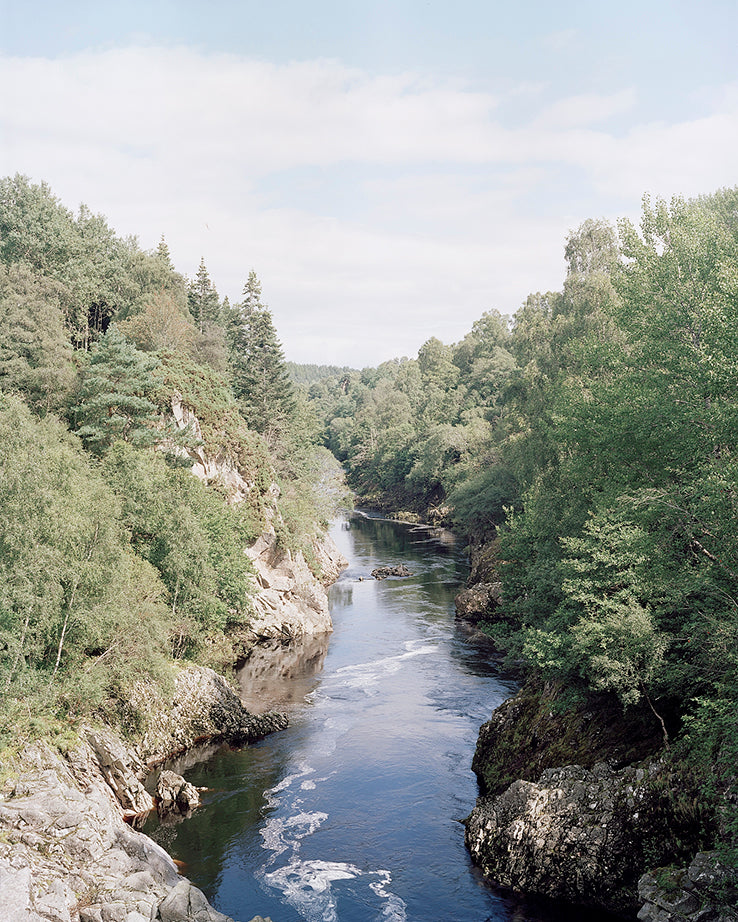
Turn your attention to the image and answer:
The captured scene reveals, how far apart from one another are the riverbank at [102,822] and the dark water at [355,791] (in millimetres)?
1883

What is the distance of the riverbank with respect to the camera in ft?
60.0

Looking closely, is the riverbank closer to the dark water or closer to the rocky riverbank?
the dark water

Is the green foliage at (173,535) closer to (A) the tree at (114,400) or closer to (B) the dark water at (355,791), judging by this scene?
(A) the tree at (114,400)

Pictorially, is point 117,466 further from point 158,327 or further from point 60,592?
point 158,327

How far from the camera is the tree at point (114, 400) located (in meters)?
43.1

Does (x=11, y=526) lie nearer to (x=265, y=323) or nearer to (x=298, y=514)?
(x=298, y=514)

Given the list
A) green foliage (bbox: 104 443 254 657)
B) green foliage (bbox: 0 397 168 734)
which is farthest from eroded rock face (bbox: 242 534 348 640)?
green foliage (bbox: 0 397 168 734)

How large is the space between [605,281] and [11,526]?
131 ft

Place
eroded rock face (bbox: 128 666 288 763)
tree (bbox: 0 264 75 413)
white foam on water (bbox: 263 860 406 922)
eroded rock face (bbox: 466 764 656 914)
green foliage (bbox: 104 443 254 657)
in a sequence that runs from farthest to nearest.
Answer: tree (bbox: 0 264 75 413) < green foliage (bbox: 104 443 254 657) < eroded rock face (bbox: 128 666 288 763) < white foam on water (bbox: 263 860 406 922) < eroded rock face (bbox: 466 764 656 914)

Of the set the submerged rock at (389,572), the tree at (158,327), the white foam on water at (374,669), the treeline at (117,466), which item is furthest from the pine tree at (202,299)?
the white foam on water at (374,669)

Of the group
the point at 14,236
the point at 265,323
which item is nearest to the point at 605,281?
the point at 265,323

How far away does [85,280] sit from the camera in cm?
5841

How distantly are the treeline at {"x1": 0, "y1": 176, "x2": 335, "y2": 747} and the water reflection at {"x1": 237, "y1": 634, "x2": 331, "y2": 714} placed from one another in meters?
2.27

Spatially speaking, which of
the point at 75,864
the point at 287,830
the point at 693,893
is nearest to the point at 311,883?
the point at 287,830
